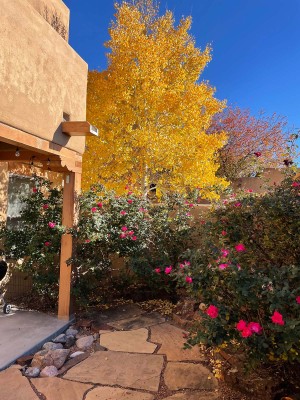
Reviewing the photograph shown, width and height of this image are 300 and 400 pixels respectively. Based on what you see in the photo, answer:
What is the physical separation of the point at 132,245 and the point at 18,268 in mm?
1910

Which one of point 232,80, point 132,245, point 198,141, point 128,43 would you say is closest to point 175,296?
point 132,245

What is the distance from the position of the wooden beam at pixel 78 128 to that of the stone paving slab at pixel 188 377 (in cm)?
300

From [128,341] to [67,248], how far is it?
165 centimetres

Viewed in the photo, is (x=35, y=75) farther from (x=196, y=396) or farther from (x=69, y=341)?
(x=196, y=396)

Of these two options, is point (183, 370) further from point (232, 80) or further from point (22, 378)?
point (232, 80)

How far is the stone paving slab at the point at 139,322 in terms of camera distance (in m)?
4.51

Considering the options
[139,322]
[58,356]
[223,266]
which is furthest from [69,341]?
[223,266]

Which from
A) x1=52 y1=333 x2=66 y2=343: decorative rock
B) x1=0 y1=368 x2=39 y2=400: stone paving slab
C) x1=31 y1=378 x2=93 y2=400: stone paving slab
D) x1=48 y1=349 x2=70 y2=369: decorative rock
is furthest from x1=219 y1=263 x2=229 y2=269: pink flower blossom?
x1=52 y1=333 x2=66 y2=343: decorative rock

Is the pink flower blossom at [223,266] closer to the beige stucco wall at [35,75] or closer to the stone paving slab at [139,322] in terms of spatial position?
the stone paving slab at [139,322]

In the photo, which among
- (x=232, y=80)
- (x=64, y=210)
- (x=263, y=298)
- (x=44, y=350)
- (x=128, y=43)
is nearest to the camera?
(x=263, y=298)

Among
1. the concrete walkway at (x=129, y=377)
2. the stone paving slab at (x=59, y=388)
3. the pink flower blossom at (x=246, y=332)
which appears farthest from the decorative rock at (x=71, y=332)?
the pink flower blossom at (x=246, y=332)

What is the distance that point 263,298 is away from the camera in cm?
235

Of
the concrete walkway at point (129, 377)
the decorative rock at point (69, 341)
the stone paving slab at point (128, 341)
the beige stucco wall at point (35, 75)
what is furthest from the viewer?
the decorative rock at point (69, 341)

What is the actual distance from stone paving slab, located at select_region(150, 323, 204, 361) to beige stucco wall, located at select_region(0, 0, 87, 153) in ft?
9.58
